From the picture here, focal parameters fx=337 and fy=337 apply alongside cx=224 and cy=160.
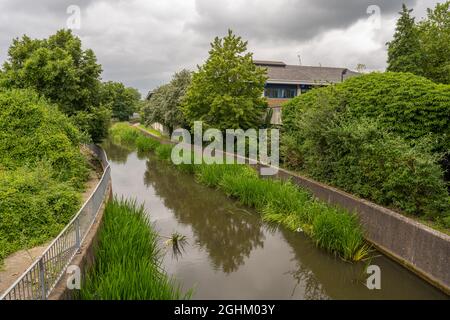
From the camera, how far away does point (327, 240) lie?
7.80 m

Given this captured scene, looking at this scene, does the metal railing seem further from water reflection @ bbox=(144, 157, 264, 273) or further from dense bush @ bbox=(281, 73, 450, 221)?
dense bush @ bbox=(281, 73, 450, 221)

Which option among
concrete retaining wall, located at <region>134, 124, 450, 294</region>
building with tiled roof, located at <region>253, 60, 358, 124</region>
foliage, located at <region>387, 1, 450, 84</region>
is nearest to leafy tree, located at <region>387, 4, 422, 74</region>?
foliage, located at <region>387, 1, 450, 84</region>

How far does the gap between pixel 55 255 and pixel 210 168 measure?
993cm

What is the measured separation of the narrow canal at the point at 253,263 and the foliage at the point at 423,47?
531 inches

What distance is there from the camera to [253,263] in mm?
7707

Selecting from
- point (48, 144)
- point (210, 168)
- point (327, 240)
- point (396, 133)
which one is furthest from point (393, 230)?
point (48, 144)

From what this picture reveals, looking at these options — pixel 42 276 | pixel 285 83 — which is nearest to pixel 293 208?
pixel 42 276

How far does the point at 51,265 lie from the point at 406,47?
67.3 feet

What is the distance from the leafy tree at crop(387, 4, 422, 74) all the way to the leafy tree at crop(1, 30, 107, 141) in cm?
1602

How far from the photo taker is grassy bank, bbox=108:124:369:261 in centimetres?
750

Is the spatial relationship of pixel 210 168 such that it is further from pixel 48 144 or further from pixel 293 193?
pixel 48 144

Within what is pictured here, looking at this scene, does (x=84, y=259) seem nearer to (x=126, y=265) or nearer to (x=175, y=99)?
(x=126, y=265)
